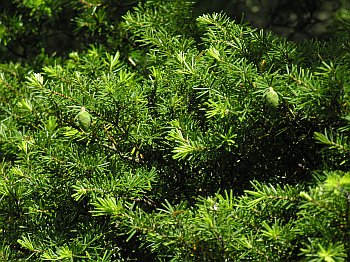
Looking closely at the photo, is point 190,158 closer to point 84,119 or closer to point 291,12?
point 84,119

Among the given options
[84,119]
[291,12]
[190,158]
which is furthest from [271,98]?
[291,12]

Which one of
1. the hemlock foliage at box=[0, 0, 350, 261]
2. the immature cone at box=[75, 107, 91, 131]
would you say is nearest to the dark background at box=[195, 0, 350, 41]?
the hemlock foliage at box=[0, 0, 350, 261]

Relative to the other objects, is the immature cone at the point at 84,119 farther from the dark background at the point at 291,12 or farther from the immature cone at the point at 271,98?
the dark background at the point at 291,12

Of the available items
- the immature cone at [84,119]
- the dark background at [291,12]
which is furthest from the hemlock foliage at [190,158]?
the dark background at [291,12]

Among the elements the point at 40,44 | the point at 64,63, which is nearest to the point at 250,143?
the point at 64,63

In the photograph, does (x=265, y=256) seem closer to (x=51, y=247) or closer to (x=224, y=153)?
(x=224, y=153)

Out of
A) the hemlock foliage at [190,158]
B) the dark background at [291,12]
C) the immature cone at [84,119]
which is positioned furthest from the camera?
the dark background at [291,12]

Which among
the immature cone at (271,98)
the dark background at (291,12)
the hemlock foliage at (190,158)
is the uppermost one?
the immature cone at (271,98)
